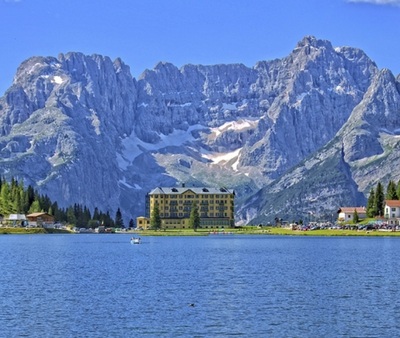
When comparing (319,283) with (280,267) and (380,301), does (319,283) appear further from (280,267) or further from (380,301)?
(280,267)

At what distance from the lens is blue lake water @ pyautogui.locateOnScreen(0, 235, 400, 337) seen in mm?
77000

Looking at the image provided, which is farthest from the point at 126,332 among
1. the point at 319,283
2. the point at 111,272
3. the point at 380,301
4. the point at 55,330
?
the point at 111,272

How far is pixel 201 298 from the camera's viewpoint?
9531 cm

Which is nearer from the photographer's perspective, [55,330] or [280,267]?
[55,330]

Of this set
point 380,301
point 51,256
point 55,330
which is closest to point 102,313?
point 55,330

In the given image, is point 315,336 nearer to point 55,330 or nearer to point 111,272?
point 55,330

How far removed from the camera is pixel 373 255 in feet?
551

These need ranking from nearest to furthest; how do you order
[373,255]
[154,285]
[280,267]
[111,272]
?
[154,285] → [111,272] → [280,267] → [373,255]

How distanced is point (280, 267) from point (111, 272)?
85.6 feet

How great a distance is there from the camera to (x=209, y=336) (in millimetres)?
73375

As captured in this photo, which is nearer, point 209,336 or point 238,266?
point 209,336

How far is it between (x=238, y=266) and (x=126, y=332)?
67.0m

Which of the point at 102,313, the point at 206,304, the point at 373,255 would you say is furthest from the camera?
the point at 373,255

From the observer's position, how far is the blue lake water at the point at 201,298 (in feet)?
253
